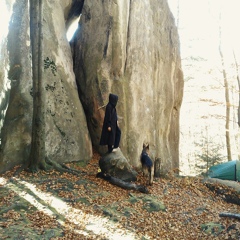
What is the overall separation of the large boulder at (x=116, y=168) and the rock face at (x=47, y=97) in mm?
1931

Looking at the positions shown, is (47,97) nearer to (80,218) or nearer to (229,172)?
(80,218)

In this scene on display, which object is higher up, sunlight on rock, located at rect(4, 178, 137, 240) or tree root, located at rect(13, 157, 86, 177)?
tree root, located at rect(13, 157, 86, 177)

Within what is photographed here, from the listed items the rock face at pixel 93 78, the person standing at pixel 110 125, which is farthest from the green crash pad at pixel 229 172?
the person standing at pixel 110 125

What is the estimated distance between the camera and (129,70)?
41.4ft

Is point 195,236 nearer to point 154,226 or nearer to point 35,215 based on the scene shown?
point 154,226

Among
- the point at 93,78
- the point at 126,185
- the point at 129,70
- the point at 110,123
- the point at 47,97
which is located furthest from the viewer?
the point at 129,70

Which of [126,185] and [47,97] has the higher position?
[47,97]

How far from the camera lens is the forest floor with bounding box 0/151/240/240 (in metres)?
5.50

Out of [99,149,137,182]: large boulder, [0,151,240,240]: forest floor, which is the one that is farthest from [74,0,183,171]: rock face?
[0,151,240,240]: forest floor

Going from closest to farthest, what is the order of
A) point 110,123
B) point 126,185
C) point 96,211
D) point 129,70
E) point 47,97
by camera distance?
point 96,211, point 126,185, point 110,123, point 47,97, point 129,70

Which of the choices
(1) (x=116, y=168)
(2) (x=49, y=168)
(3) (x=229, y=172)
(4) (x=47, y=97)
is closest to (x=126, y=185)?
(1) (x=116, y=168)

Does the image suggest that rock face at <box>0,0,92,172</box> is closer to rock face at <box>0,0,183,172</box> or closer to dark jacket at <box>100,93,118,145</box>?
rock face at <box>0,0,183,172</box>

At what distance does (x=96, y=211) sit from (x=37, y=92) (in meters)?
4.02

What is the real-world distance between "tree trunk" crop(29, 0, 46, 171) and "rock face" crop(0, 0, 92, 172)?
873 mm
